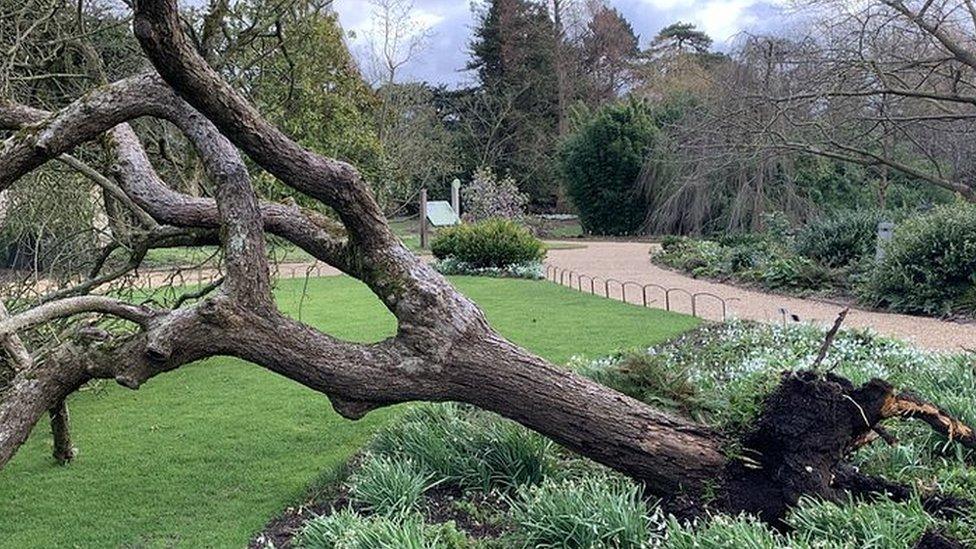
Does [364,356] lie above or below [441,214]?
above

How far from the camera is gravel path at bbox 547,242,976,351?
8102 mm

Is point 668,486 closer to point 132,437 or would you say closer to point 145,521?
point 145,521

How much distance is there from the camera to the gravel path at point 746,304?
8.10 metres

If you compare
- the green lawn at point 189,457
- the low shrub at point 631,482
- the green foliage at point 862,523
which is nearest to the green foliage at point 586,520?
the low shrub at point 631,482

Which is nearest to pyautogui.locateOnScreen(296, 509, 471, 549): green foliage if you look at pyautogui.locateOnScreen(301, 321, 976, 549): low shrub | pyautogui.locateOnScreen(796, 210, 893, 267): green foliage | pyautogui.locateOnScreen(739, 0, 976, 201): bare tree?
pyautogui.locateOnScreen(301, 321, 976, 549): low shrub

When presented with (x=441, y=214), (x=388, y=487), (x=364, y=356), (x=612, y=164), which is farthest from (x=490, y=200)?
(x=364, y=356)

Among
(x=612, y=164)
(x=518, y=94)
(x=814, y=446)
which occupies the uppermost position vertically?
(x=518, y=94)

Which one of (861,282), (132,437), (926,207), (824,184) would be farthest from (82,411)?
(824,184)

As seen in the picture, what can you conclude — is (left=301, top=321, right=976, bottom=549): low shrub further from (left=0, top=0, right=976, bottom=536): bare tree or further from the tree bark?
the tree bark

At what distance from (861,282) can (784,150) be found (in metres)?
3.21

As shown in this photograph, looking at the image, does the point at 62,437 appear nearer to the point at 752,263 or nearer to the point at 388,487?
the point at 388,487

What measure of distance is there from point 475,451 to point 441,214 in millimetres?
21967

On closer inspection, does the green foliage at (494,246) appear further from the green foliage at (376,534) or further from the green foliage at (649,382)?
the green foliage at (376,534)

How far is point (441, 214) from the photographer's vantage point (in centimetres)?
2536
